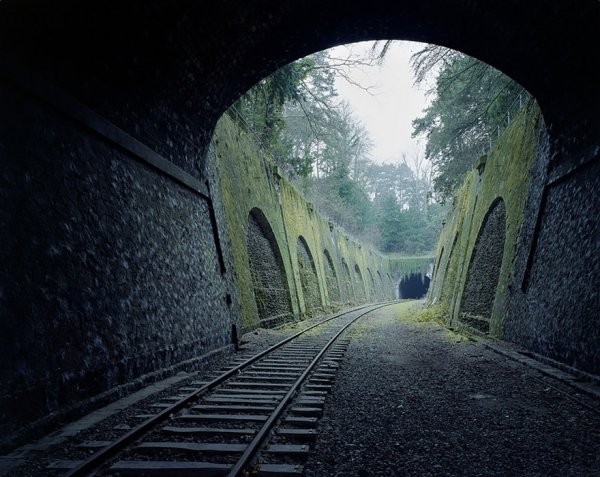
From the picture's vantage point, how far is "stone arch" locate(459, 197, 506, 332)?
1379 centimetres

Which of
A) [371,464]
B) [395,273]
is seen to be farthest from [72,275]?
[395,273]

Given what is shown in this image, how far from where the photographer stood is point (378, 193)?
8069 cm

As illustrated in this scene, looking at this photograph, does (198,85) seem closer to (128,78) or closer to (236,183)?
(128,78)

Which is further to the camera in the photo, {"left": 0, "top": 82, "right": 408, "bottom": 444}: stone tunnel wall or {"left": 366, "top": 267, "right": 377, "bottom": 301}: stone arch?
{"left": 366, "top": 267, "right": 377, "bottom": 301}: stone arch

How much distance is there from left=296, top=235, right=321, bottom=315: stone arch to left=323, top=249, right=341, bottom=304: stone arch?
442 cm

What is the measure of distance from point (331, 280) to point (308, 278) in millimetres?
8048

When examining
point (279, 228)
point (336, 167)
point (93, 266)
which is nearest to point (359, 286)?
point (336, 167)

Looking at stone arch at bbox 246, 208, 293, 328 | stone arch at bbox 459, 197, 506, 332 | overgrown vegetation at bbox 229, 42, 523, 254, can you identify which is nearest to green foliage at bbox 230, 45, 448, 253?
overgrown vegetation at bbox 229, 42, 523, 254

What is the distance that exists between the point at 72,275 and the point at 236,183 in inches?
383

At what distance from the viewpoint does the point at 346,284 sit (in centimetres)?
3878

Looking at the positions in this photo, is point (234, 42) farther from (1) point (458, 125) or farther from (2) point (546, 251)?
(1) point (458, 125)

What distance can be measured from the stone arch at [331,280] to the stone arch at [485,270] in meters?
14.7

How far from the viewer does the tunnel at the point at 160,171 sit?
4.73 metres

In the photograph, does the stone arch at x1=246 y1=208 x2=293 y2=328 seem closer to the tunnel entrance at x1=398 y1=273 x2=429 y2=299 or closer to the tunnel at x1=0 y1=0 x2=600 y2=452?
the tunnel at x1=0 y1=0 x2=600 y2=452
